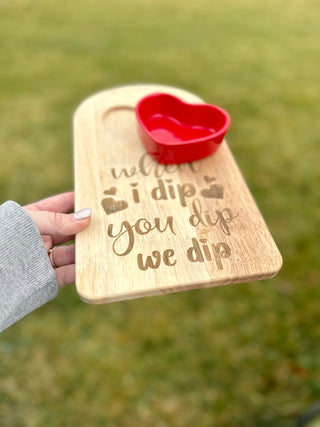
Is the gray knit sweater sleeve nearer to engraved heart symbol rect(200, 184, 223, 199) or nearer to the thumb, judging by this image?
the thumb

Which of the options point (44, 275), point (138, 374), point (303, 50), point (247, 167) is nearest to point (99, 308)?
point (138, 374)

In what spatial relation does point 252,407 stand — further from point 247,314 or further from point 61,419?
point 61,419

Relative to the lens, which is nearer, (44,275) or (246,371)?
(44,275)

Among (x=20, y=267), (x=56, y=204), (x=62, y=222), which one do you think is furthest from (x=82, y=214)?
(x=56, y=204)

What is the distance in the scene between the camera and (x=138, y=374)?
4.05 ft

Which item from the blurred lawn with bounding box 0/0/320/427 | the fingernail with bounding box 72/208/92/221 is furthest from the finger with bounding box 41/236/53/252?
the blurred lawn with bounding box 0/0/320/427

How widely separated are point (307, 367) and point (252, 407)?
24 cm

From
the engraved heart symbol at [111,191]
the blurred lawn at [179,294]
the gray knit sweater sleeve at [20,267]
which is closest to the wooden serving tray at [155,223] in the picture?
the engraved heart symbol at [111,191]

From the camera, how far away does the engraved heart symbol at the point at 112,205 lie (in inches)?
32.0

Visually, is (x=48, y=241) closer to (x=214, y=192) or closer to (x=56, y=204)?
(x=56, y=204)

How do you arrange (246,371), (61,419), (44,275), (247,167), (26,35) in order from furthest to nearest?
(26,35), (247,167), (246,371), (61,419), (44,275)

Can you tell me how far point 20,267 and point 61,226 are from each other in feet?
0.38

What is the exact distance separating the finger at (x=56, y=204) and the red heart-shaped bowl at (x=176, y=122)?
0.26 meters

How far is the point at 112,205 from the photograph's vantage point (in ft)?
2.71
